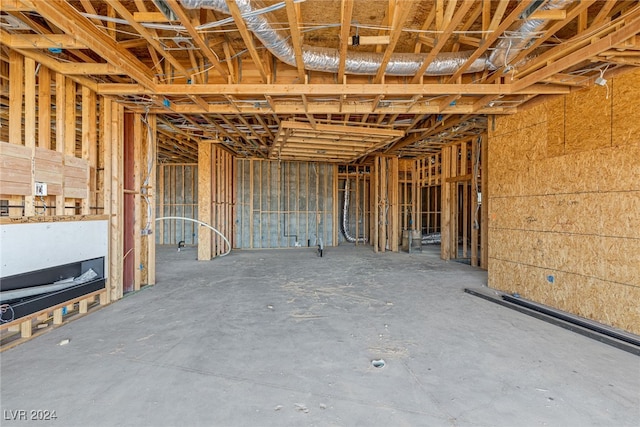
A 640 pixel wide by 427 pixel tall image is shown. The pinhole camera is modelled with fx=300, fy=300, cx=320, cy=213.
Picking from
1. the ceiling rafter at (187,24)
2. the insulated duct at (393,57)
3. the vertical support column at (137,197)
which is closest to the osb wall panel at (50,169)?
the vertical support column at (137,197)

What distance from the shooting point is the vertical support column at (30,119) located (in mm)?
3346

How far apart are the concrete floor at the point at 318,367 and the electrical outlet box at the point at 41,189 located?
1.61 meters

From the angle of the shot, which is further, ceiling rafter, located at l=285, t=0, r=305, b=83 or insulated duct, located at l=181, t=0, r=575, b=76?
insulated duct, located at l=181, t=0, r=575, b=76

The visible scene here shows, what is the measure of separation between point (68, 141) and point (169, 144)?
5725 millimetres

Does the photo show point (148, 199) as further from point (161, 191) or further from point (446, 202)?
point (446, 202)

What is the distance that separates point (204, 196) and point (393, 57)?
651 cm

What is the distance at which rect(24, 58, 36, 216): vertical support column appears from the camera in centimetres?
335

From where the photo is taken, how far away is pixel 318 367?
105 inches

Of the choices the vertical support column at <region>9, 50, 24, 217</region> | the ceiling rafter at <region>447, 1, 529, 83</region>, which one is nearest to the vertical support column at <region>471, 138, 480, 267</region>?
the ceiling rafter at <region>447, 1, 529, 83</region>

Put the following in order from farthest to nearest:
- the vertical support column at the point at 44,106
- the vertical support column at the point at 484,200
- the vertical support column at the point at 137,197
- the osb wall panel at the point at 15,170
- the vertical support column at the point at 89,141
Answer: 1. the vertical support column at the point at 484,200
2. the vertical support column at the point at 137,197
3. the vertical support column at the point at 89,141
4. the vertical support column at the point at 44,106
5. the osb wall panel at the point at 15,170

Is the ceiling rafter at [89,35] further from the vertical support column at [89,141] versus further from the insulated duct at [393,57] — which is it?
the insulated duct at [393,57]

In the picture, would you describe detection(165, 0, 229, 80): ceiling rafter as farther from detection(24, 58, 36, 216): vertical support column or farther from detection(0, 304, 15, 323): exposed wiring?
detection(0, 304, 15, 323): exposed wiring

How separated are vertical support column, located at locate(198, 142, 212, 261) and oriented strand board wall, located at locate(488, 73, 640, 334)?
705cm

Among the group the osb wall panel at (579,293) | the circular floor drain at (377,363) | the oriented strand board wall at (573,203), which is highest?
the oriented strand board wall at (573,203)
